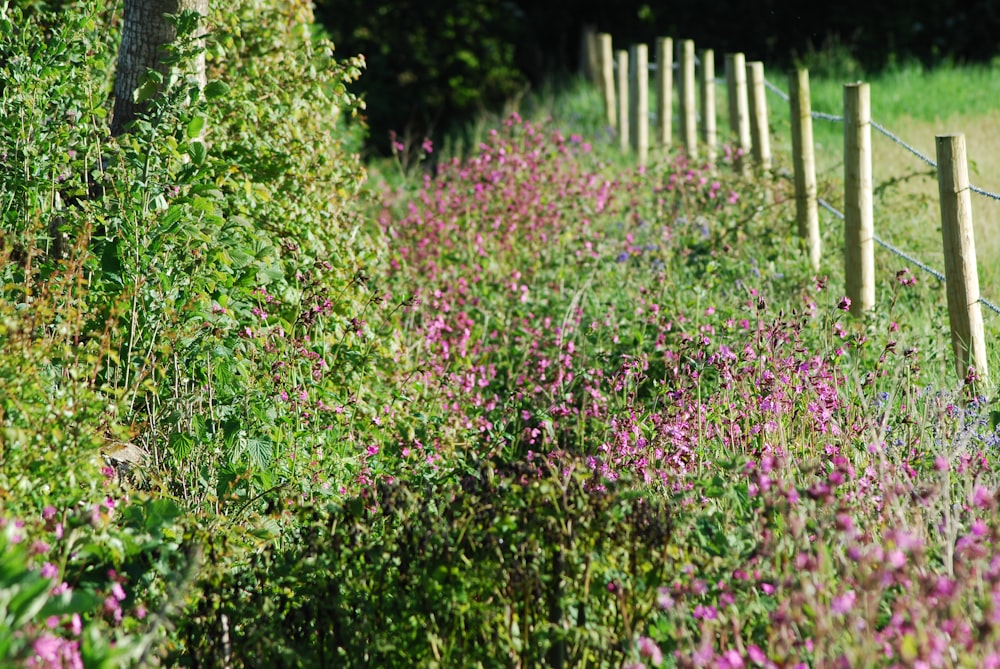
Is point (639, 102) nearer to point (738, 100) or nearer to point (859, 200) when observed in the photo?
point (738, 100)

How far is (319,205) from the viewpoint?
4949 millimetres

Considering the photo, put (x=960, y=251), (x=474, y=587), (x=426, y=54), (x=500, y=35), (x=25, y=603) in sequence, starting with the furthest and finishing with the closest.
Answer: (x=500, y=35) < (x=426, y=54) < (x=960, y=251) < (x=474, y=587) < (x=25, y=603)

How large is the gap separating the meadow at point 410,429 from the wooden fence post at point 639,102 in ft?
13.2

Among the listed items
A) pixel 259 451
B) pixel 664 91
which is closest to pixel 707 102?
pixel 664 91

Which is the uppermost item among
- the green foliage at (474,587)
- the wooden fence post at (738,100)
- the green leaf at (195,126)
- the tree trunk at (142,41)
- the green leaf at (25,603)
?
the tree trunk at (142,41)

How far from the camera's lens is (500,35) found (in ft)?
52.0

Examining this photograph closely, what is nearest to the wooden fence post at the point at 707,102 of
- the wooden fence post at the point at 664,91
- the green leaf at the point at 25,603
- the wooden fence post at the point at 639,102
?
the wooden fence post at the point at 664,91

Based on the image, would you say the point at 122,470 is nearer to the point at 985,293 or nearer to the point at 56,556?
the point at 56,556

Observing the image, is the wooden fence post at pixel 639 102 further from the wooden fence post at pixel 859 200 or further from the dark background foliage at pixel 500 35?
the wooden fence post at pixel 859 200

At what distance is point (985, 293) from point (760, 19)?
33.0ft

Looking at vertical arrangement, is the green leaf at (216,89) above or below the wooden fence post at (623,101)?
above

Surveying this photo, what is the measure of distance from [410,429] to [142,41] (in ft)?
7.13

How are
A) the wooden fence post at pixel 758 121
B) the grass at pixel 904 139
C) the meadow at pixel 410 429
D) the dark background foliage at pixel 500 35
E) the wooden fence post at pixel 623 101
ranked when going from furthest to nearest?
the dark background foliage at pixel 500 35
the wooden fence post at pixel 623 101
the wooden fence post at pixel 758 121
the grass at pixel 904 139
the meadow at pixel 410 429

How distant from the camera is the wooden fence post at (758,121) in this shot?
752 cm
